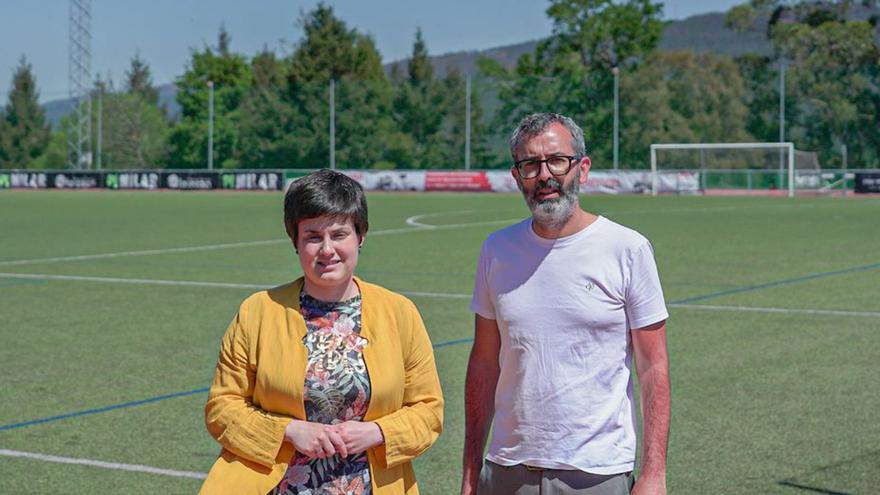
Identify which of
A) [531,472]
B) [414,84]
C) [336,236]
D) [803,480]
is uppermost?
[414,84]

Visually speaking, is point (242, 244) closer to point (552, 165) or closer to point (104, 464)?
point (104, 464)

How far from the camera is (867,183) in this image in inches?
2286

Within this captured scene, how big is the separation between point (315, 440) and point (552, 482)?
766 mm

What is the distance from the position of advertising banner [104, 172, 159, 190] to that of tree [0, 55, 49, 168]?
40.8 metres

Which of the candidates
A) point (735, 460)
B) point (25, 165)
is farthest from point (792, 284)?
point (25, 165)

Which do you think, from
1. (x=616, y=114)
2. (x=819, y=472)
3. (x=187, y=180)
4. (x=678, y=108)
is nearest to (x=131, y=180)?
(x=187, y=180)

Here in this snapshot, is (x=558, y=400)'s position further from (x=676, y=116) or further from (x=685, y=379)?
(x=676, y=116)

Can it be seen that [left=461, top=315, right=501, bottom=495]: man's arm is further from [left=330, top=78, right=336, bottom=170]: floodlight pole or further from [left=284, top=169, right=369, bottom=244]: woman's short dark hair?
[left=330, top=78, right=336, bottom=170]: floodlight pole

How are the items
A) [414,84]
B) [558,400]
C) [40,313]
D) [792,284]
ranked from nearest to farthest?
1. [558,400]
2. [40,313]
3. [792,284]
4. [414,84]

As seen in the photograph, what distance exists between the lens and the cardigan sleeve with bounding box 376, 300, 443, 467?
157 inches

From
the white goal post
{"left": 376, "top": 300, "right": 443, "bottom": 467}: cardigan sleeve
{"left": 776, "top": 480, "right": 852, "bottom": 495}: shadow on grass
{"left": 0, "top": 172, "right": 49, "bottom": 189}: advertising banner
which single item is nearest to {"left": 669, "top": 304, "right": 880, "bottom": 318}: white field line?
{"left": 776, "top": 480, "right": 852, "bottom": 495}: shadow on grass

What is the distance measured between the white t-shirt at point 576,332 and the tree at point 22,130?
111m

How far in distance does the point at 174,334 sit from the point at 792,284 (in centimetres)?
803

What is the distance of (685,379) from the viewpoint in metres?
10.6
